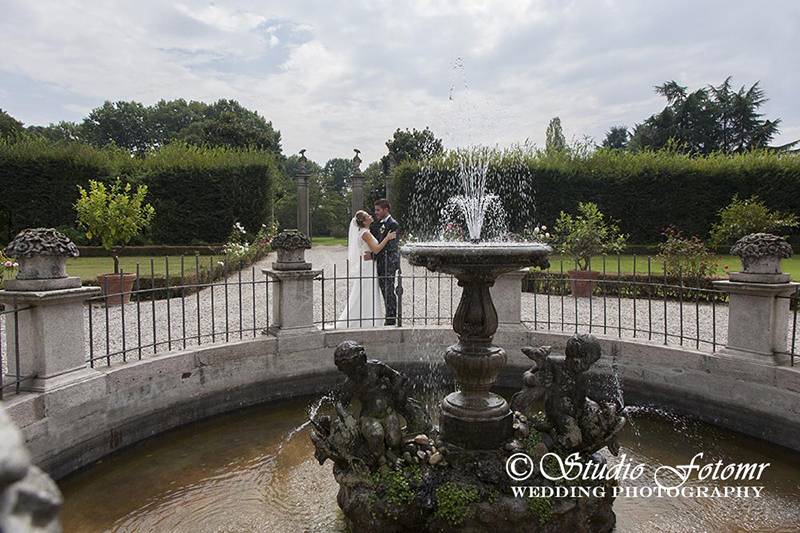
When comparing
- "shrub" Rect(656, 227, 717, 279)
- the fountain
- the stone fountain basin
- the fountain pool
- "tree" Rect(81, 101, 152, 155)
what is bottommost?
the fountain pool

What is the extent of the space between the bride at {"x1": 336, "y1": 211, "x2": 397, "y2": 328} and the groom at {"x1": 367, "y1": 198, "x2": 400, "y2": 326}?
130 mm

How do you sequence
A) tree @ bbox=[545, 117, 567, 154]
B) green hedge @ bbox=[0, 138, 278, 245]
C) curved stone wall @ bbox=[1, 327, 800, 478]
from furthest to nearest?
tree @ bbox=[545, 117, 567, 154]
green hedge @ bbox=[0, 138, 278, 245]
curved stone wall @ bbox=[1, 327, 800, 478]

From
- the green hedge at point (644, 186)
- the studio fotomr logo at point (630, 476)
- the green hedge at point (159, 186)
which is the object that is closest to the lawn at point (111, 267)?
the green hedge at point (159, 186)

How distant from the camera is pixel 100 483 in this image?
15.3ft

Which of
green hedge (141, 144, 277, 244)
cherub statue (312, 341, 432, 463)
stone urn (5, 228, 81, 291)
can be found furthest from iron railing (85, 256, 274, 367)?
green hedge (141, 144, 277, 244)

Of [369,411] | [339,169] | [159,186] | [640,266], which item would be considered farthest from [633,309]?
[339,169]

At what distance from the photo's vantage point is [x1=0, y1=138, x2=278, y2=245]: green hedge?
76.8 feet

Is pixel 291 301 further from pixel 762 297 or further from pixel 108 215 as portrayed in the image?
pixel 108 215

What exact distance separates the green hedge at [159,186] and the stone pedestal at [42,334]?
67.5 feet

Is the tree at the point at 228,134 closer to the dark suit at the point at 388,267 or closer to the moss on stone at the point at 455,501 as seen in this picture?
the dark suit at the point at 388,267

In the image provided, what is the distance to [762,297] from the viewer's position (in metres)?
5.43

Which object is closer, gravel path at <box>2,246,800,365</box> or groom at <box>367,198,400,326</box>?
gravel path at <box>2,246,800,365</box>

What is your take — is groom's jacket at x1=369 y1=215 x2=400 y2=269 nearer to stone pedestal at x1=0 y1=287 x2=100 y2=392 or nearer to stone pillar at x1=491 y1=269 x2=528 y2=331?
stone pillar at x1=491 y1=269 x2=528 y2=331

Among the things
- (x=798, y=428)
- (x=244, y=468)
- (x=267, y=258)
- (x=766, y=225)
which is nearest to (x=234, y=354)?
(x=244, y=468)
